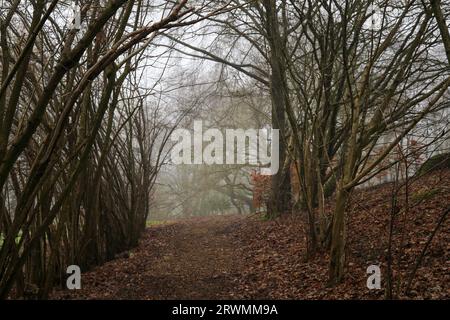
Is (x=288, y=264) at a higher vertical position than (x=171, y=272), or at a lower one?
higher

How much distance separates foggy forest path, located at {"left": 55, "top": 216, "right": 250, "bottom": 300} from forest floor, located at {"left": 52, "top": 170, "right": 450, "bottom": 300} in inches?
0.5

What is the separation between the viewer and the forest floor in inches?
187

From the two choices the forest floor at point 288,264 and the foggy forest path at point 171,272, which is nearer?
the forest floor at point 288,264

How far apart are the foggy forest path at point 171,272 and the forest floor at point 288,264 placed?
1 cm

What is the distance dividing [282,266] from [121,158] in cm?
404

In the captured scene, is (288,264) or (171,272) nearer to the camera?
(288,264)

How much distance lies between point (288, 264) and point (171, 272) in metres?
1.89

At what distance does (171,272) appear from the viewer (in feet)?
22.8

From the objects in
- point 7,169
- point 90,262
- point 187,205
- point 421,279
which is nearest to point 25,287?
point 90,262

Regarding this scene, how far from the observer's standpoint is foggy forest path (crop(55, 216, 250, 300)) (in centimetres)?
576

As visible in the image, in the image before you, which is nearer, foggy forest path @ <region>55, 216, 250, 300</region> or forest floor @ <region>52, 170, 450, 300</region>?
forest floor @ <region>52, 170, 450, 300</region>

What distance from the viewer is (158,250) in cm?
907

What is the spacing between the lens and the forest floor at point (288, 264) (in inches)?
187
